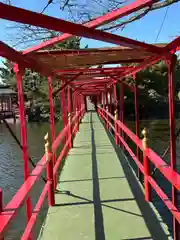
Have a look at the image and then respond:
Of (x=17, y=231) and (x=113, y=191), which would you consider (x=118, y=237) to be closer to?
(x=113, y=191)

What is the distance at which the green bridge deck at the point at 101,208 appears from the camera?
150 inches

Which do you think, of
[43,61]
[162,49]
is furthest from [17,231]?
[162,49]

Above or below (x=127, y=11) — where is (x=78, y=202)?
below

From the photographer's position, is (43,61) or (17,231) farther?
(17,231)

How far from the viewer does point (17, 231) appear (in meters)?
7.53

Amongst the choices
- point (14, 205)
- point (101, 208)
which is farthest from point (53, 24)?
point (101, 208)

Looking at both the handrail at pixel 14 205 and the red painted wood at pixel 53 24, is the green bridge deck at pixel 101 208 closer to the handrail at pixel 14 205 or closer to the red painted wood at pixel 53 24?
the handrail at pixel 14 205

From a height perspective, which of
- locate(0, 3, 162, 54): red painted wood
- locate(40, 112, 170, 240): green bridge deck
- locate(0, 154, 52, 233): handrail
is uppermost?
locate(0, 3, 162, 54): red painted wood

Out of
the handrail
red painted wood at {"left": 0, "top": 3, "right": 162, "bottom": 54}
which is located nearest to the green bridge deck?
the handrail

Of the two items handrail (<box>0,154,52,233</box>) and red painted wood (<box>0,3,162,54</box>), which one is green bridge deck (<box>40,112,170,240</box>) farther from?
red painted wood (<box>0,3,162,54</box>)

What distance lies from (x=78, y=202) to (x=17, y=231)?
312cm

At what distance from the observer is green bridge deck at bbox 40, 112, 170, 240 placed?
3.81m

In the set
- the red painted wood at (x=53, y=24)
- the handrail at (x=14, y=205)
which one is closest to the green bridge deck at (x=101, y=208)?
the handrail at (x=14, y=205)

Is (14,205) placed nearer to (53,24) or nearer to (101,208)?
(53,24)
